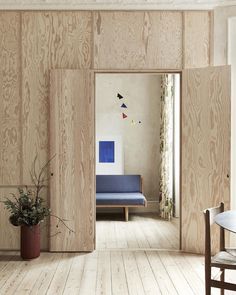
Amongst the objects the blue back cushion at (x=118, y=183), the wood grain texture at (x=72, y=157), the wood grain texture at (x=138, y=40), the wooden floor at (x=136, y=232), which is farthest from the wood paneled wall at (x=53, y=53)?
the blue back cushion at (x=118, y=183)

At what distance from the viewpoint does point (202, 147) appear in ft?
16.9

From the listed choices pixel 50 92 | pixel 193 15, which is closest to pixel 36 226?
pixel 50 92

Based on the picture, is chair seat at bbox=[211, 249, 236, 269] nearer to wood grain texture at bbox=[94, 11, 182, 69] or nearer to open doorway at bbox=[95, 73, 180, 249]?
wood grain texture at bbox=[94, 11, 182, 69]

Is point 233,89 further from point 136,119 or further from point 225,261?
point 136,119

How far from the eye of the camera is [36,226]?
5047 mm

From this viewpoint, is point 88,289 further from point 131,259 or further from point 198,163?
point 198,163

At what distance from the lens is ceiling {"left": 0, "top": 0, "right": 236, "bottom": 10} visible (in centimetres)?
527

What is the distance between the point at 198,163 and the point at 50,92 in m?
1.95

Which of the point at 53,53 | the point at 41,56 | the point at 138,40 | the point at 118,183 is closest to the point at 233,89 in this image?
the point at 138,40

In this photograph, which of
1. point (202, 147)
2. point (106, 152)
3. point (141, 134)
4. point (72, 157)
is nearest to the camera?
point (202, 147)

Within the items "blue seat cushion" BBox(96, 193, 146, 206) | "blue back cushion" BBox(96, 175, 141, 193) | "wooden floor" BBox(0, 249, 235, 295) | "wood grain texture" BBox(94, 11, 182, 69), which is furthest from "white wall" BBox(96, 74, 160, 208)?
"wooden floor" BBox(0, 249, 235, 295)

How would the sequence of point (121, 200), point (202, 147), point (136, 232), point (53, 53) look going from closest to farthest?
point (202, 147), point (53, 53), point (136, 232), point (121, 200)

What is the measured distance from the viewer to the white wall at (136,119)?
26.5ft

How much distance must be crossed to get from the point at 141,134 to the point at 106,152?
2.42 ft
